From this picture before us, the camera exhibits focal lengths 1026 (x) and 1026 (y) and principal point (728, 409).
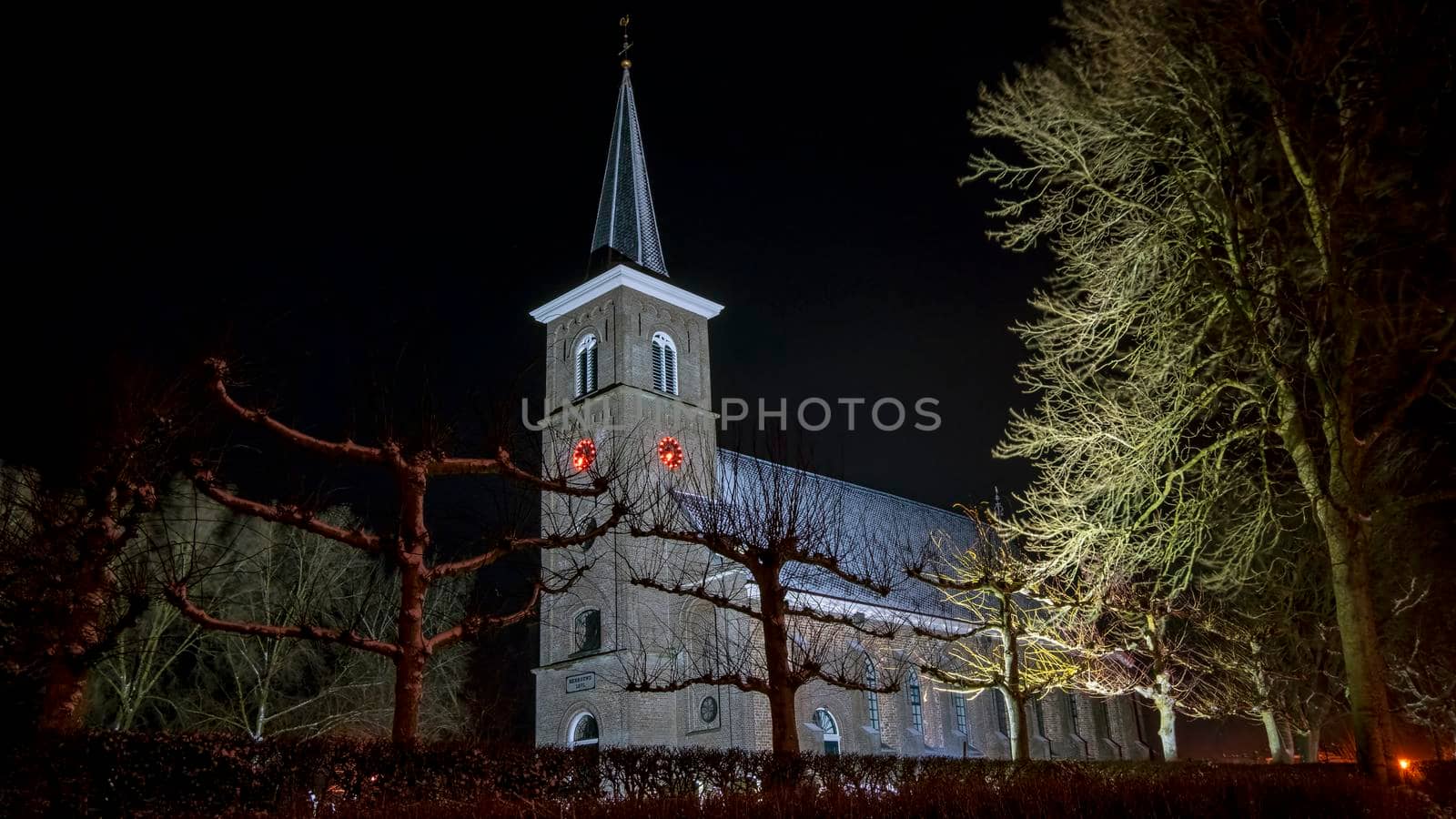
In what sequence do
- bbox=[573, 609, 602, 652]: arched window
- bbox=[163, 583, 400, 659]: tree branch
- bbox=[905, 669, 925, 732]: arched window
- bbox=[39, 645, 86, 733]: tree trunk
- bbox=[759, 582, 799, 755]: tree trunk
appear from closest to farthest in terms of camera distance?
bbox=[163, 583, 400, 659]: tree branch < bbox=[39, 645, 86, 733]: tree trunk < bbox=[759, 582, 799, 755]: tree trunk < bbox=[573, 609, 602, 652]: arched window < bbox=[905, 669, 925, 732]: arched window

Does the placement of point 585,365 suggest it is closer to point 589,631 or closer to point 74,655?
point 589,631

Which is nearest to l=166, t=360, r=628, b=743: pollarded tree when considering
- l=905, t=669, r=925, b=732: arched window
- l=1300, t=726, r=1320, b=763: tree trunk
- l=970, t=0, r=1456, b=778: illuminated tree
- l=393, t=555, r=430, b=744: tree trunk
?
l=393, t=555, r=430, b=744: tree trunk

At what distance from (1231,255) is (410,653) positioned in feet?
38.4

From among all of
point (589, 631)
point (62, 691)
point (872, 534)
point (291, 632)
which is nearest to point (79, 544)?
point (62, 691)

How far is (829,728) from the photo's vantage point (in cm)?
3419

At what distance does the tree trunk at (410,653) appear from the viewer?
11344mm

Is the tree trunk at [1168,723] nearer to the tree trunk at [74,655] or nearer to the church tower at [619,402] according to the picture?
the church tower at [619,402]

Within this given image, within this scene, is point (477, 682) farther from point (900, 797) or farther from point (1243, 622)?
point (900, 797)

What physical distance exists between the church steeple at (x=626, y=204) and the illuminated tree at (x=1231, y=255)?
27.0m

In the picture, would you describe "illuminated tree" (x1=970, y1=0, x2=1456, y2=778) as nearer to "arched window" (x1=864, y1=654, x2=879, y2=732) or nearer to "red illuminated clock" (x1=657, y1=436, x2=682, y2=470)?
"arched window" (x1=864, y1=654, x2=879, y2=732)

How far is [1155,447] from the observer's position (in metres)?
14.4

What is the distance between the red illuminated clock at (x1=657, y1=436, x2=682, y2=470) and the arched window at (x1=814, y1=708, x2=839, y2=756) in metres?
9.73

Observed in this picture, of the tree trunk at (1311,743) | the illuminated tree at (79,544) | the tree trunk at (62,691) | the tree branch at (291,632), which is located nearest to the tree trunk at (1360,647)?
the tree branch at (291,632)

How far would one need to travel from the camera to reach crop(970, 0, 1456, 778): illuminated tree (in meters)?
13.1
